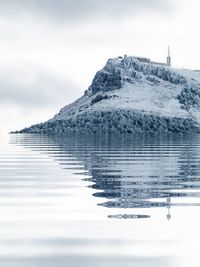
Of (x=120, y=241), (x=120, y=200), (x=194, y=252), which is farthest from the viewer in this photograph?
(x=120, y=200)

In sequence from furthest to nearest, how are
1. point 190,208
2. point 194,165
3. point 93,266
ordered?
1. point 194,165
2. point 190,208
3. point 93,266

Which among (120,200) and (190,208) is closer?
(190,208)

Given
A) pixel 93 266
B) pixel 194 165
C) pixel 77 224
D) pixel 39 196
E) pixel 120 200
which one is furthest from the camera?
pixel 194 165

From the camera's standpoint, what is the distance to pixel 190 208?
23750 mm

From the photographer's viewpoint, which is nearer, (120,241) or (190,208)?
(120,241)

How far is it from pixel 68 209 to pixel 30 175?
15.7 meters

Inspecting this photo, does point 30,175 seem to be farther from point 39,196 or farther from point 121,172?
point 39,196

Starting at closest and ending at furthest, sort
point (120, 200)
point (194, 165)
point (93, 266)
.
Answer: point (93, 266) → point (120, 200) → point (194, 165)

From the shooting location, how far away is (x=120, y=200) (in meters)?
25.8

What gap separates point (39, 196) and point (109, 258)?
11.9 metres

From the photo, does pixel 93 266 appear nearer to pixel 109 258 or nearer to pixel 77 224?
pixel 109 258

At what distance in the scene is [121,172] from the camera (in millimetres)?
40375

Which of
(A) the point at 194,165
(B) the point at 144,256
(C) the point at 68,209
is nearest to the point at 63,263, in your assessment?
(B) the point at 144,256

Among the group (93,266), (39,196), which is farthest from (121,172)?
(93,266)
